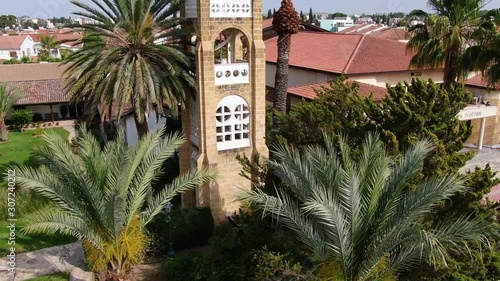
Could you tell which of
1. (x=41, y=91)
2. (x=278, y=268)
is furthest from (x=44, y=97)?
(x=278, y=268)

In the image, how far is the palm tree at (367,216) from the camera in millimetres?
7949

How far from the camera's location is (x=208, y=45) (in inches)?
642

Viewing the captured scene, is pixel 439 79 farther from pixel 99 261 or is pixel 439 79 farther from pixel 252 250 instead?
pixel 99 261

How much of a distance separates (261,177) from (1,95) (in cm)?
2914

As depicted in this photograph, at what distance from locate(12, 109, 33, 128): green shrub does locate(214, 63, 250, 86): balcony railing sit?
2831 centimetres

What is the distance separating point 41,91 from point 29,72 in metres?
7.88

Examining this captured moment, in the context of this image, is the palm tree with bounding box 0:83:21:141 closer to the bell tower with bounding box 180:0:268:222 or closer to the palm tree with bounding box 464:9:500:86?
the bell tower with bounding box 180:0:268:222

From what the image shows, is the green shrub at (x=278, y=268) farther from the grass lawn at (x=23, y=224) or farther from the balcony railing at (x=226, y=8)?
the balcony railing at (x=226, y=8)

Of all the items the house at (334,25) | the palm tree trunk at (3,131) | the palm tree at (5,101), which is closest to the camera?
the palm tree at (5,101)

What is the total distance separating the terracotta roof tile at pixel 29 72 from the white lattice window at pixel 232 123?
33.3m

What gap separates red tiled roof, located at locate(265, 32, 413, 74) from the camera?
2723 centimetres

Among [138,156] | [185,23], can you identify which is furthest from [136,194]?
[185,23]

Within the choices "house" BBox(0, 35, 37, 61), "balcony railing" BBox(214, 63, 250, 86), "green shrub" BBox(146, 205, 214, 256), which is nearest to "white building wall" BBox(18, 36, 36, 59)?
"house" BBox(0, 35, 37, 61)

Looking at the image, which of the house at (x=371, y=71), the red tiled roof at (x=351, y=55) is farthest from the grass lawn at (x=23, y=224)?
the red tiled roof at (x=351, y=55)
